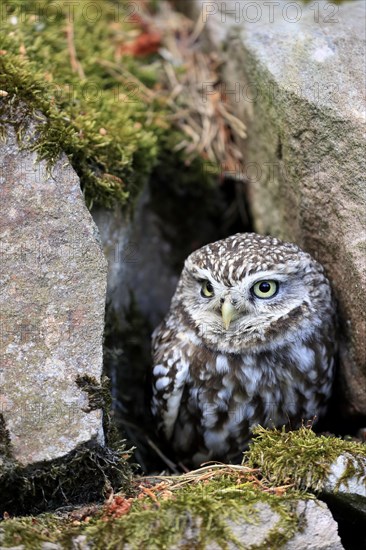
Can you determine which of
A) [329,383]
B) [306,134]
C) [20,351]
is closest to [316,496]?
[329,383]

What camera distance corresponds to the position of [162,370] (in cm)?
349

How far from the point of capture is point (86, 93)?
3805 millimetres

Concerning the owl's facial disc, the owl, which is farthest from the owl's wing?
the owl's facial disc

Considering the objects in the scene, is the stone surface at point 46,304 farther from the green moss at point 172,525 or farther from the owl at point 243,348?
the owl at point 243,348

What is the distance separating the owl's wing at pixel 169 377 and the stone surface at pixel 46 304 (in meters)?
0.61

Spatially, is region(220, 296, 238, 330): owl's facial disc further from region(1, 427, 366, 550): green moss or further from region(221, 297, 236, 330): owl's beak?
region(1, 427, 366, 550): green moss

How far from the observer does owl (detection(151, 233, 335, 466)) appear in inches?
127

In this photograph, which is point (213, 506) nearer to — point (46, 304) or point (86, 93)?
point (46, 304)

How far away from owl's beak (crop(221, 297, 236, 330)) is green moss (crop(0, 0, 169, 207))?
767mm

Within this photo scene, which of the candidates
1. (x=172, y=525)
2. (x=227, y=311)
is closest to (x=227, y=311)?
(x=227, y=311)

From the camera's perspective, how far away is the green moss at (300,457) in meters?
2.75

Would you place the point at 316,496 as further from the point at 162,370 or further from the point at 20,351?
the point at 20,351

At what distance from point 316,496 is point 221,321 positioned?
2.94ft

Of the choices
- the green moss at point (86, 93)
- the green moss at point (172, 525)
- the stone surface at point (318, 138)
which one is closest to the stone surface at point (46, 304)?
the green moss at point (86, 93)
